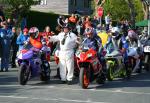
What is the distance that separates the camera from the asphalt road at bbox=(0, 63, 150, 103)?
13062mm

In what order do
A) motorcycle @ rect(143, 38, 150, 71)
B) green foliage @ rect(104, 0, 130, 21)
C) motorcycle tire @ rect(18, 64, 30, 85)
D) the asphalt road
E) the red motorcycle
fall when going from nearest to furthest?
the asphalt road < the red motorcycle < motorcycle tire @ rect(18, 64, 30, 85) < motorcycle @ rect(143, 38, 150, 71) < green foliage @ rect(104, 0, 130, 21)

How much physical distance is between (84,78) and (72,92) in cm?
69

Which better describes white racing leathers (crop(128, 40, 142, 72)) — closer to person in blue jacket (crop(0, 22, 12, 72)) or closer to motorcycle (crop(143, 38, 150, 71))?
motorcycle (crop(143, 38, 150, 71))

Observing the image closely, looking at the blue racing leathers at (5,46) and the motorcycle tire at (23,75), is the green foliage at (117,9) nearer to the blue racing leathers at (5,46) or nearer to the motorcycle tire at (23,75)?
the blue racing leathers at (5,46)

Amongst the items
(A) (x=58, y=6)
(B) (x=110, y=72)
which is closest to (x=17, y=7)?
(B) (x=110, y=72)

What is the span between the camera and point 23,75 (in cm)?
1531

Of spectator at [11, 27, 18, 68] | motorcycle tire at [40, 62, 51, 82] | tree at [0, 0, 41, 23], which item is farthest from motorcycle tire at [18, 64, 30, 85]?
tree at [0, 0, 41, 23]

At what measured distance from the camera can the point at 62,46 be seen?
1597cm

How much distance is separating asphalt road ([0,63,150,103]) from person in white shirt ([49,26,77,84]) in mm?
366

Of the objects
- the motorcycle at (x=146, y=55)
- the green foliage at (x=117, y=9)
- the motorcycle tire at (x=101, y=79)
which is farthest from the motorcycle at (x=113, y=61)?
the green foliage at (x=117, y=9)

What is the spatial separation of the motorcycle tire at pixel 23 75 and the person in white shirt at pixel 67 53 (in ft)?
3.85

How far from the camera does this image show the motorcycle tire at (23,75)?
15.1 m

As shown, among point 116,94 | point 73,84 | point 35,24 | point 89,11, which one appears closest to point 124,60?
point 73,84

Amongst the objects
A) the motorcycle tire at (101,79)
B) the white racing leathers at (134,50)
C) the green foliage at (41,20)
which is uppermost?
the green foliage at (41,20)
